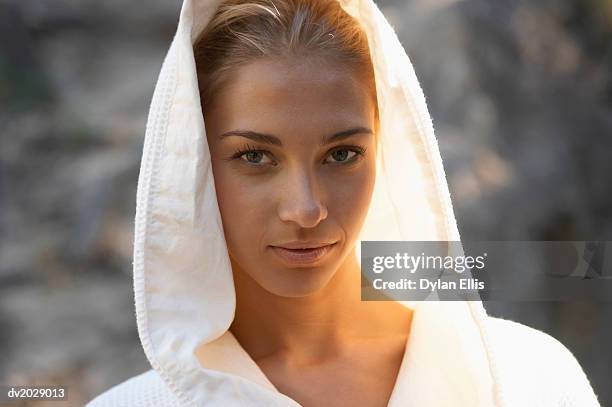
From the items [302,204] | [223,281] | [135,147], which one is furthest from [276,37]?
[135,147]

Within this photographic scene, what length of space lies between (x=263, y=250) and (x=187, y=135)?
0.20 m

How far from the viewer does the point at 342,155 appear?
3.81 ft

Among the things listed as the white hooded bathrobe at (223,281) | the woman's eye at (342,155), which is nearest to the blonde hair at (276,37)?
the white hooded bathrobe at (223,281)

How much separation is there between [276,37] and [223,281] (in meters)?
0.38

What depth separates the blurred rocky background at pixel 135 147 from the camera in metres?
2.88

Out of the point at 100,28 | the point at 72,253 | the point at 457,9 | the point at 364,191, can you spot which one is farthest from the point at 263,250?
the point at 457,9

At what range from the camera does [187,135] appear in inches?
45.6

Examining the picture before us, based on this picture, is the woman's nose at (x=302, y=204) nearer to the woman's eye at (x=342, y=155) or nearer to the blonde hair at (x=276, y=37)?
the woman's eye at (x=342, y=155)

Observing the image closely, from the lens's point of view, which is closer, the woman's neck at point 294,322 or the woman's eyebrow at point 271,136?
the woman's eyebrow at point 271,136

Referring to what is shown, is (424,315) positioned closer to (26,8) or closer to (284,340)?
(284,340)

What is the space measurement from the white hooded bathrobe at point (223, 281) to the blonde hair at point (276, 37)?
0.06 feet
